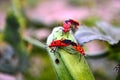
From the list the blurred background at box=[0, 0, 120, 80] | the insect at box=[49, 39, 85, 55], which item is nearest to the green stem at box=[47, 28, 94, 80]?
the insect at box=[49, 39, 85, 55]

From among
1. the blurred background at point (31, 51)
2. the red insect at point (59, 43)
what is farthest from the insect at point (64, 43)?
the blurred background at point (31, 51)

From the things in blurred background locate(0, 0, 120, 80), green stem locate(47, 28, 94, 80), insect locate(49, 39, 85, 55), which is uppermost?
blurred background locate(0, 0, 120, 80)

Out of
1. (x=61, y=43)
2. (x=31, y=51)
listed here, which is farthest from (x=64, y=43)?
(x=31, y=51)

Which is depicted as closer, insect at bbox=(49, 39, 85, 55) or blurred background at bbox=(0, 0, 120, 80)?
insect at bbox=(49, 39, 85, 55)

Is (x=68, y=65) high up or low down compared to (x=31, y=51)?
down

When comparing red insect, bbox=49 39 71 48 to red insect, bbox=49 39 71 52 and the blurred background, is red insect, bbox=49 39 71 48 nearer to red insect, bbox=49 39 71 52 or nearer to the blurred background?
red insect, bbox=49 39 71 52

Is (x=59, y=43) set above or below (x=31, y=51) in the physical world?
below

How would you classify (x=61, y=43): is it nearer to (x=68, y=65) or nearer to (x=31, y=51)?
(x=68, y=65)

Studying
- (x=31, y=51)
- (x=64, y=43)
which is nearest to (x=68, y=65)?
(x=64, y=43)

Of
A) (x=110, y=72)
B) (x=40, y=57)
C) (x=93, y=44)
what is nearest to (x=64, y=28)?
(x=110, y=72)

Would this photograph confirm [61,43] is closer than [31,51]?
Yes

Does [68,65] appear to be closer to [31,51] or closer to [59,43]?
[59,43]

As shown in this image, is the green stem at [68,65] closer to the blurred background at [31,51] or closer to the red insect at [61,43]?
the red insect at [61,43]
